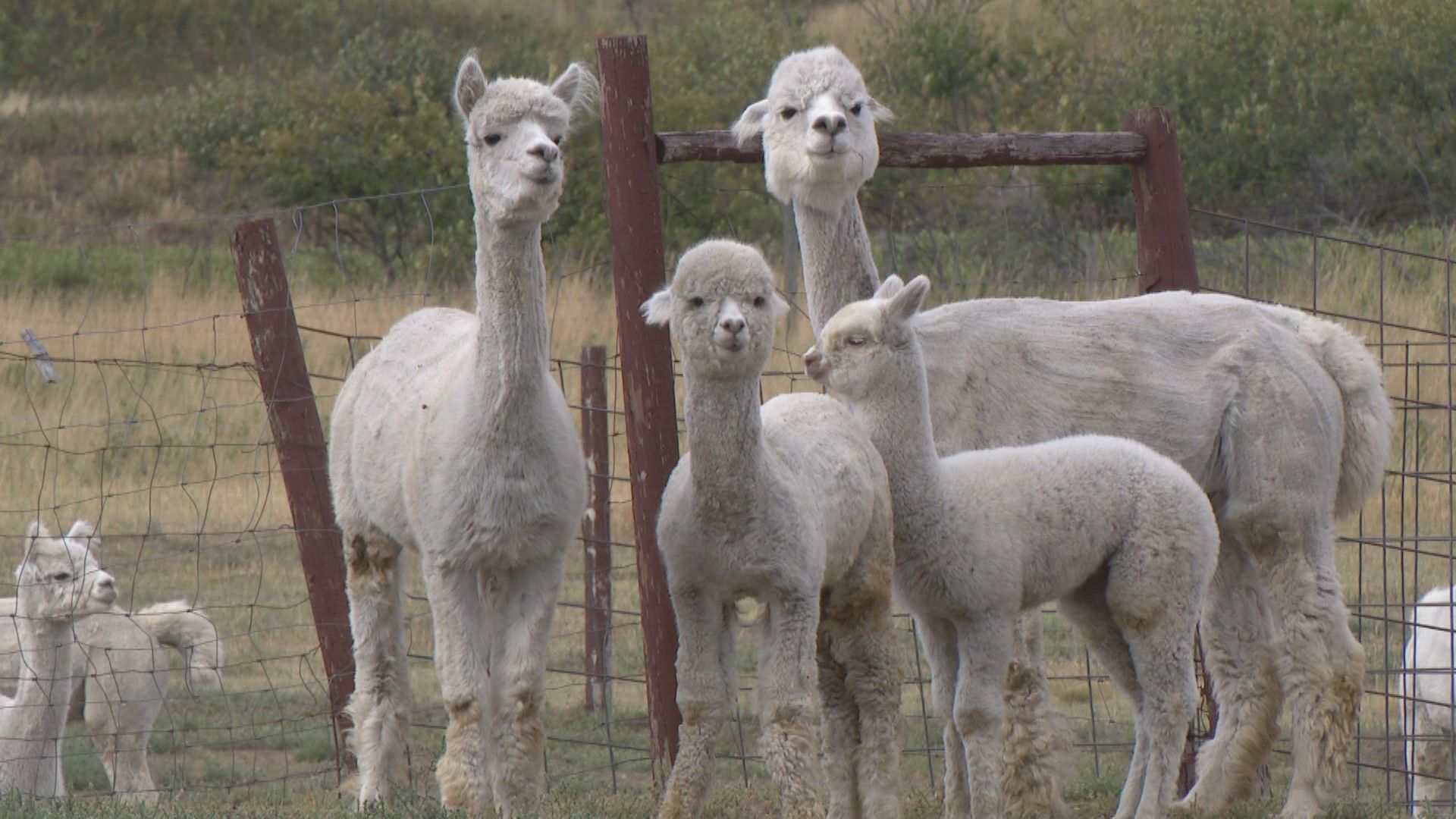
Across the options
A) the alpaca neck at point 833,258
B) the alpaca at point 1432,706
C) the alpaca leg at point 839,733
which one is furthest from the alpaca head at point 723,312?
the alpaca at point 1432,706

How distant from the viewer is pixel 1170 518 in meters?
5.75

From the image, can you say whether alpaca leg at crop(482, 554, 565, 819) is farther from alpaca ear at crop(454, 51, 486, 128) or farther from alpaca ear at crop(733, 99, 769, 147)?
alpaca ear at crop(733, 99, 769, 147)

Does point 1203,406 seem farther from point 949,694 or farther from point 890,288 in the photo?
point 949,694

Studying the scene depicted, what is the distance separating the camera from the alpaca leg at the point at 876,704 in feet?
17.8

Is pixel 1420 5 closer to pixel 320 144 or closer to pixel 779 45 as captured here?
pixel 779 45

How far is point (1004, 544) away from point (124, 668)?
5378 millimetres

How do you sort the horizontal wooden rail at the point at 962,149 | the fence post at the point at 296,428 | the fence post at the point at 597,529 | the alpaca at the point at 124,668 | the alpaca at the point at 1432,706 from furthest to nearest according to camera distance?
the fence post at the point at 597,529 → the alpaca at the point at 124,668 → the alpaca at the point at 1432,706 → the fence post at the point at 296,428 → the horizontal wooden rail at the point at 962,149

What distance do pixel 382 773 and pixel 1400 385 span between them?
35.2ft

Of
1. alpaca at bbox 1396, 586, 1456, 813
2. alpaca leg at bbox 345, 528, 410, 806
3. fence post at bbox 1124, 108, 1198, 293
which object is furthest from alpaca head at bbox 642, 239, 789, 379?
alpaca at bbox 1396, 586, 1456, 813

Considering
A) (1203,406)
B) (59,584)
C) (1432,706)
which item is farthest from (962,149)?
(59,584)

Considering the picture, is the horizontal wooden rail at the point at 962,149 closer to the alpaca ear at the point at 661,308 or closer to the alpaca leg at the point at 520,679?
the alpaca ear at the point at 661,308

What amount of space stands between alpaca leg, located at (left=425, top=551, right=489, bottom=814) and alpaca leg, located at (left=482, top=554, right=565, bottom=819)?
75mm

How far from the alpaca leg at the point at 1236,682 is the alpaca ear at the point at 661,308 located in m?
2.64

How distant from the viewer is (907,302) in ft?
18.3
